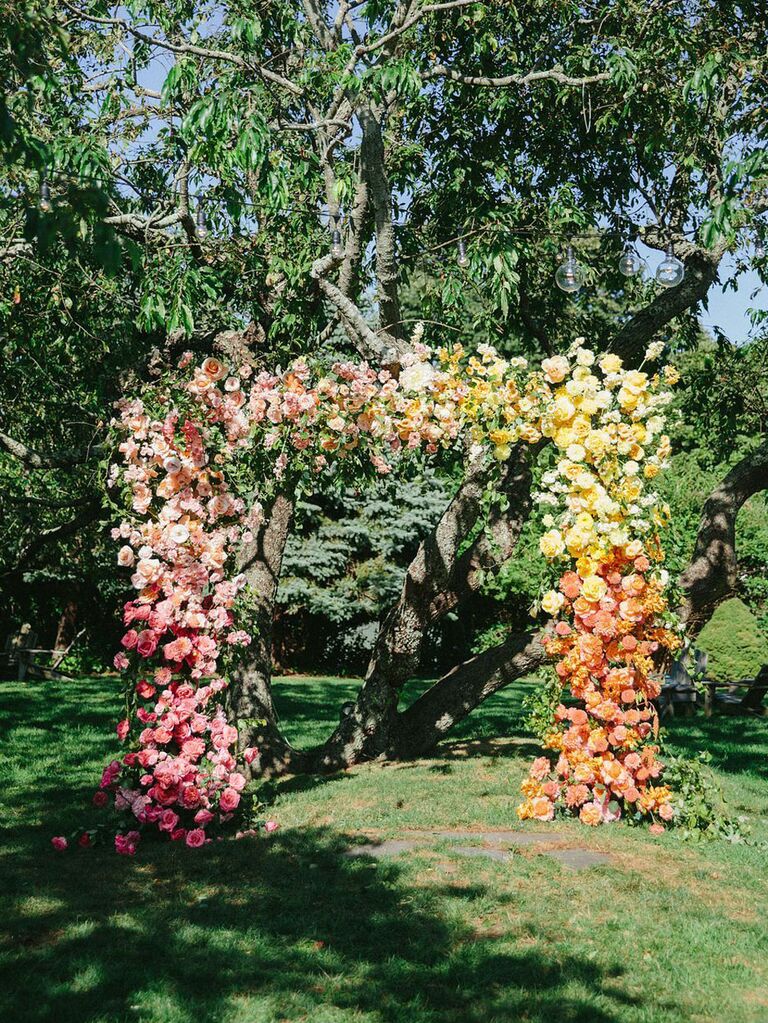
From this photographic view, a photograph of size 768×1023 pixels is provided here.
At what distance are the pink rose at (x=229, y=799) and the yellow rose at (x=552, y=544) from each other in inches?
93.1

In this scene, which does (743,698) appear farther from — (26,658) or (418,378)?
(26,658)

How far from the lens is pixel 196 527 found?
549cm

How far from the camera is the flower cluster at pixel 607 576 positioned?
5.49 meters

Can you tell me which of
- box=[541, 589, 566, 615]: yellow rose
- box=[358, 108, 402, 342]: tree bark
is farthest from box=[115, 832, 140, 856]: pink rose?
box=[358, 108, 402, 342]: tree bark

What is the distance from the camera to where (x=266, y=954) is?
12.4 ft

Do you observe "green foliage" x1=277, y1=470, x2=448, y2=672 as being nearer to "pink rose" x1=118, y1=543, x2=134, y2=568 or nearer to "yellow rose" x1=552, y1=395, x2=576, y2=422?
"yellow rose" x1=552, y1=395, x2=576, y2=422

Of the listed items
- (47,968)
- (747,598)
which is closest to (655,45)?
(47,968)

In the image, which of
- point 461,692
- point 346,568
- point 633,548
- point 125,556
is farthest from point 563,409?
point 346,568

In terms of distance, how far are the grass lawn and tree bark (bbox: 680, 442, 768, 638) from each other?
155 cm

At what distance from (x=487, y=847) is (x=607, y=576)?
1.78 metres

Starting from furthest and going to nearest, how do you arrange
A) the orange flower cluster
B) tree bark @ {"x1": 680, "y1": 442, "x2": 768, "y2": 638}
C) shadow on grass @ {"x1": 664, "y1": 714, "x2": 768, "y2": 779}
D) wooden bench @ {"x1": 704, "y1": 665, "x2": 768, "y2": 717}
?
wooden bench @ {"x1": 704, "y1": 665, "x2": 768, "y2": 717} → shadow on grass @ {"x1": 664, "y1": 714, "x2": 768, "y2": 779} → tree bark @ {"x1": 680, "y1": 442, "x2": 768, "y2": 638} → the orange flower cluster

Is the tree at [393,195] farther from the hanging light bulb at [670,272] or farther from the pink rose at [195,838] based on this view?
the pink rose at [195,838]

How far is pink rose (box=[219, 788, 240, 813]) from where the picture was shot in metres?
5.42

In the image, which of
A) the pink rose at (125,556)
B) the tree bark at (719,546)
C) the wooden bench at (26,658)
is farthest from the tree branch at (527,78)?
the wooden bench at (26,658)
